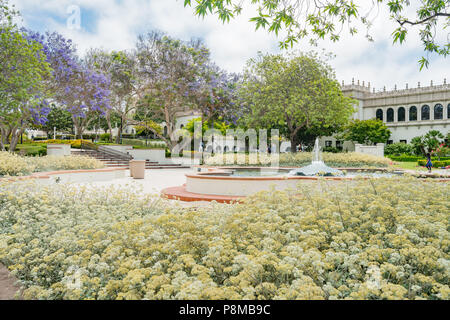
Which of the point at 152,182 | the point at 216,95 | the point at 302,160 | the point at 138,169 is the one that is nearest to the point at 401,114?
the point at 216,95

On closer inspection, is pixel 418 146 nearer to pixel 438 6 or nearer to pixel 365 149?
pixel 365 149

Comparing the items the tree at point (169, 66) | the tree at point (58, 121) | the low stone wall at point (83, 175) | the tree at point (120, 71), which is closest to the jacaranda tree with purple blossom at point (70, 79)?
the tree at point (120, 71)

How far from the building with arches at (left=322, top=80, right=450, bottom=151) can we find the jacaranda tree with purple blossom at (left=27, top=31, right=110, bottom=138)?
38.0 m

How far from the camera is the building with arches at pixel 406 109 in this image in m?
47.5

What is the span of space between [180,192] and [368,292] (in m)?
8.33

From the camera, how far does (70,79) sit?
2211cm

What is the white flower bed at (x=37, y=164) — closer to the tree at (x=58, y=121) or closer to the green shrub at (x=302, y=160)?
the green shrub at (x=302, y=160)

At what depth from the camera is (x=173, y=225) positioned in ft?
11.9

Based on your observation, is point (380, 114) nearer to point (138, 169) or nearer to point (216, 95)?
point (216, 95)

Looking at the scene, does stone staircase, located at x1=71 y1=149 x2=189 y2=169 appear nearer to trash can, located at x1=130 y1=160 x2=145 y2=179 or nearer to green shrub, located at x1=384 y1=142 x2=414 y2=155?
trash can, located at x1=130 y1=160 x2=145 y2=179

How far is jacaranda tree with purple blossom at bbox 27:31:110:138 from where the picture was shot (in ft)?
69.2

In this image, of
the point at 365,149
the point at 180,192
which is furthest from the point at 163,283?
the point at 365,149

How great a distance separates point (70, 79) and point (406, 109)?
48.4m

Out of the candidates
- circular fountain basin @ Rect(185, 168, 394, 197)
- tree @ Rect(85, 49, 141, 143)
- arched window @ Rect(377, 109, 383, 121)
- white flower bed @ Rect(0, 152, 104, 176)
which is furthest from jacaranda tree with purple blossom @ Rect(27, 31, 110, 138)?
arched window @ Rect(377, 109, 383, 121)
